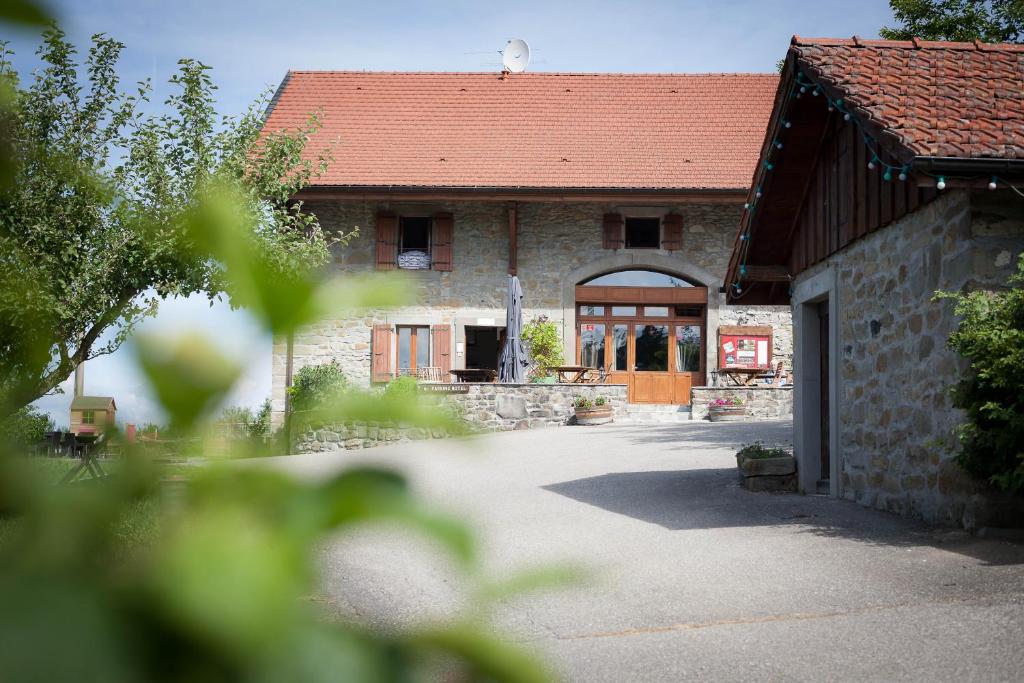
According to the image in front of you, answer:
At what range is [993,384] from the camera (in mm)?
5984

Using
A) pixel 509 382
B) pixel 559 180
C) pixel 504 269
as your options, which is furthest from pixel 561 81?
pixel 509 382

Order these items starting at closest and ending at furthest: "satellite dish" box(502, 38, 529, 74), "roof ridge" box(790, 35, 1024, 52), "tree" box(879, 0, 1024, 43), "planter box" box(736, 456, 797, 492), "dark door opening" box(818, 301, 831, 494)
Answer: "roof ridge" box(790, 35, 1024, 52), "planter box" box(736, 456, 797, 492), "dark door opening" box(818, 301, 831, 494), "tree" box(879, 0, 1024, 43), "satellite dish" box(502, 38, 529, 74)

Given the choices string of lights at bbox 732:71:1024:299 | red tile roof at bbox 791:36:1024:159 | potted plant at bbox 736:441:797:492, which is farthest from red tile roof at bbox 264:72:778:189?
Answer: red tile roof at bbox 791:36:1024:159

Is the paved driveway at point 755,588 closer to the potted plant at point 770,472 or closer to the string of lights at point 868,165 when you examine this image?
the potted plant at point 770,472

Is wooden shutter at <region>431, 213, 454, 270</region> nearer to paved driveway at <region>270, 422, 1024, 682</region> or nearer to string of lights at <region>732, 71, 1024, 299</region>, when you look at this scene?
string of lights at <region>732, 71, 1024, 299</region>

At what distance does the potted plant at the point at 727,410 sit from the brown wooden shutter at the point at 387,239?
768cm

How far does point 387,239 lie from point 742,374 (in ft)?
27.6

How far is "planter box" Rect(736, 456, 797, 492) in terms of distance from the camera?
31.7 ft

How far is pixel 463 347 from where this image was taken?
2156 centimetres

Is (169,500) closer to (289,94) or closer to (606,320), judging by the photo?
(606,320)

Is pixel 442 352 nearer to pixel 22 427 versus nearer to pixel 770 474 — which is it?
pixel 770 474

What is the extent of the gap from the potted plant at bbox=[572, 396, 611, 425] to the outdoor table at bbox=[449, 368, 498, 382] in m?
2.20

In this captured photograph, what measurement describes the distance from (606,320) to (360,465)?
2193cm

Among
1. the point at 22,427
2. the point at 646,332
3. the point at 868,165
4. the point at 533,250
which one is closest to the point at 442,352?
the point at 533,250
